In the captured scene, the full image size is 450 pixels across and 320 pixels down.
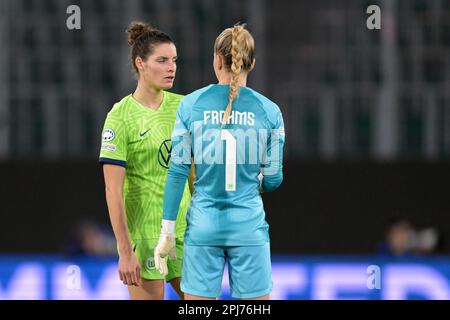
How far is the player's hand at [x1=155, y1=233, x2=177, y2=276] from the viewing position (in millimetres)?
4031

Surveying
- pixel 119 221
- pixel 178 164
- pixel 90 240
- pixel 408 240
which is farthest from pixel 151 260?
pixel 408 240

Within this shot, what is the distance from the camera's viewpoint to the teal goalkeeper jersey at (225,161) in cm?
385

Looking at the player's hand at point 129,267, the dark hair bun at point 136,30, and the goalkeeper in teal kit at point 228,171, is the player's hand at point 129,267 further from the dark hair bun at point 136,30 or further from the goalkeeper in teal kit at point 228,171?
the dark hair bun at point 136,30

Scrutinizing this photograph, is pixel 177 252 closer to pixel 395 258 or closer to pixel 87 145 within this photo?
pixel 395 258

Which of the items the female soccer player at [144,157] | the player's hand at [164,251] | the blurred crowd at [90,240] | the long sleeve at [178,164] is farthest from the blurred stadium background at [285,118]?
the long sleeve at [178,164]

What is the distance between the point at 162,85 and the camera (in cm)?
439

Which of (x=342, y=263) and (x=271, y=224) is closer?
(x=342, y=263)

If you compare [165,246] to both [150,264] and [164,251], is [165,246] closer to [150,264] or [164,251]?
[164,251]

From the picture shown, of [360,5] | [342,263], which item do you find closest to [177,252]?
[342,263]

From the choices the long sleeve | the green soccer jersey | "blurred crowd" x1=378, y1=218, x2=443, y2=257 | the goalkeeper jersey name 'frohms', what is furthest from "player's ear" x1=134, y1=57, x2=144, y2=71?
"blurred crowd" x1=378, y1=218, x2=443, y2=257
